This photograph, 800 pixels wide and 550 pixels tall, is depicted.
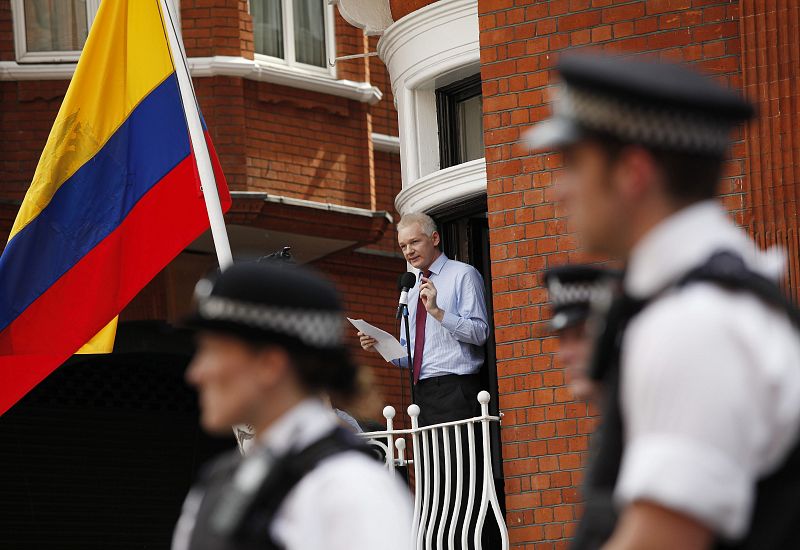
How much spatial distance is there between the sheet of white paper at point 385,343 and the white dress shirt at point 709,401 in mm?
7823

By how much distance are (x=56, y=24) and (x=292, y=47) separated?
236 centimetres

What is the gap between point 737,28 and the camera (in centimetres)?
995

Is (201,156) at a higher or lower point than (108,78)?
lower

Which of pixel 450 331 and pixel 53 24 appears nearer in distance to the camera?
pixel 450 331

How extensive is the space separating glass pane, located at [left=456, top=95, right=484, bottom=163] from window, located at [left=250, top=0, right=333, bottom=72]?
4.94 m

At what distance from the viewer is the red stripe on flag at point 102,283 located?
10680mm

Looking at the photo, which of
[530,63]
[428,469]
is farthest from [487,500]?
[530,63]

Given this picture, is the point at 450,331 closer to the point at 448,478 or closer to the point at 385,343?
the point at 385,343

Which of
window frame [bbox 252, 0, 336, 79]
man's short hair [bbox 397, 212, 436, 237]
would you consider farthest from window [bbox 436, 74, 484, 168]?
window frame [bbox 252, 0, 336, 79]

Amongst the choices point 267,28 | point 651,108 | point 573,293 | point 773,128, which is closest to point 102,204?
point 773,128

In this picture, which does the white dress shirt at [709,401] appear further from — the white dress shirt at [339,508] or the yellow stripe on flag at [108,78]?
the yellow stripe on flag at [108,78]

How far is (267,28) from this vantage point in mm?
17344

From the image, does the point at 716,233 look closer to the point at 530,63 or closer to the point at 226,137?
the point at 530,63

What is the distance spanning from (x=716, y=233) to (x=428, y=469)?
8209 millimetres
